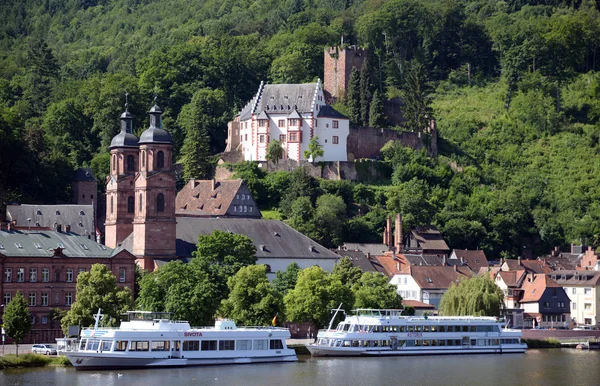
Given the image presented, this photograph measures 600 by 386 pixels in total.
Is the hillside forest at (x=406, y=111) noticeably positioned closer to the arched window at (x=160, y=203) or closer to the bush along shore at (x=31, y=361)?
the arched window at (x=160, y=203)

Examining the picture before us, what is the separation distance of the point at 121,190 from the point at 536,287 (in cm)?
3435

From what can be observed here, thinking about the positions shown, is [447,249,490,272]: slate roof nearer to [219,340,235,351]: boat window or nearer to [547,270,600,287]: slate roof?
[547,270,600,287]: slate roof

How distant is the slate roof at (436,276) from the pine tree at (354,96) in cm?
3091

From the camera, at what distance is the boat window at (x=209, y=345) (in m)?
86.6

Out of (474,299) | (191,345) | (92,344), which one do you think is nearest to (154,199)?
(191,345)

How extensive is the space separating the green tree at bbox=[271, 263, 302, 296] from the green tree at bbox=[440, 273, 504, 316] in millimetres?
11375

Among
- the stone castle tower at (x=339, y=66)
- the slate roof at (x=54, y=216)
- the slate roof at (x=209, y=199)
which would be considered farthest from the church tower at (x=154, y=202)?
the stone castle tower at (x=339, y=66)

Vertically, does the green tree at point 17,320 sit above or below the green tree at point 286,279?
below

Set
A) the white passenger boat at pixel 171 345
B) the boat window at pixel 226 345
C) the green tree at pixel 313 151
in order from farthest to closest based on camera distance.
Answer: the green tree at pixel 313 151 < the boat window at pixel 226 345 < the white passenger boat at pixel 171 345

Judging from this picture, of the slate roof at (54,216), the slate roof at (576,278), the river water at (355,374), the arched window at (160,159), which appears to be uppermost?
the arched window at (160,159)

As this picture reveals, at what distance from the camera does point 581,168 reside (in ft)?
511

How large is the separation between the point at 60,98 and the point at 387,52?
40.2 metres

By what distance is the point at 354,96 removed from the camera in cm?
15388

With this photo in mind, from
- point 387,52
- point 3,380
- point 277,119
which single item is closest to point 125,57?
point 387,52
